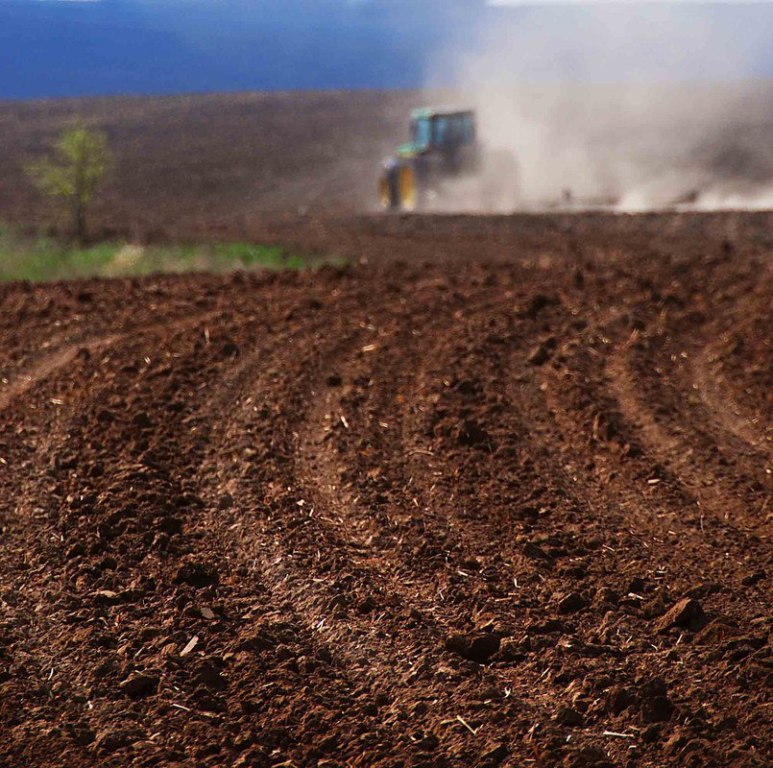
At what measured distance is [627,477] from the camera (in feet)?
21.8

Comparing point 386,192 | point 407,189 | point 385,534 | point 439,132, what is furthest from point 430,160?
point 385,534

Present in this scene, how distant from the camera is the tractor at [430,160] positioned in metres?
24.2

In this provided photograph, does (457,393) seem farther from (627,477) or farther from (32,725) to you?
(32,725)

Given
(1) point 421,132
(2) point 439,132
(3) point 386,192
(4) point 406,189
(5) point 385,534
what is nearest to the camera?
(5) point 385,534

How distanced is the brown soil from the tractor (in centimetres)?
1383

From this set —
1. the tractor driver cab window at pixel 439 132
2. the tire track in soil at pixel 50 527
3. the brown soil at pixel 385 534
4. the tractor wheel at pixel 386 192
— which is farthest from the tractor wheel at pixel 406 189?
the tire track in soil at pixel 50 527

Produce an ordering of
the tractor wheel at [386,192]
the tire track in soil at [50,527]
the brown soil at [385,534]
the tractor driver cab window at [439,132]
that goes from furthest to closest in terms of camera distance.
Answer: the tractor driver cab window at [439,132]
the tractor wheel at [386,192]
the tire track in soil at [50,527]
the brown soil at [385,534]

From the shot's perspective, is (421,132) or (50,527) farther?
(421,132)

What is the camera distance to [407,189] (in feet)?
79.3

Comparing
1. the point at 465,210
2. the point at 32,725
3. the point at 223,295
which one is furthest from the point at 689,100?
the point at 32,725

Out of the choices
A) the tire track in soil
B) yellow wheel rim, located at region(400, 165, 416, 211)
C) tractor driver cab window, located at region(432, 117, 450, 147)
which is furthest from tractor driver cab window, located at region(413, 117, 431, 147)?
the tire track in soil

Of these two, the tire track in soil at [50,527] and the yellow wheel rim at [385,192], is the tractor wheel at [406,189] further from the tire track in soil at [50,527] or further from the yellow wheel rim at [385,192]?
the tire track in soil at [50,527]

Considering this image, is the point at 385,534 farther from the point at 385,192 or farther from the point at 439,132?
the point at 439,132

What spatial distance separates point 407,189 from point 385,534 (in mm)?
19079
